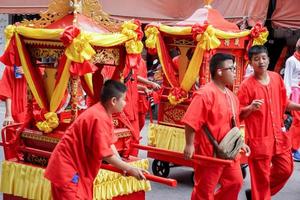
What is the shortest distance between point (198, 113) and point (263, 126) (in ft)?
3.23

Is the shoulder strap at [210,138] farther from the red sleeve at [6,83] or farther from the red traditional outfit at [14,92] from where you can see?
the red sleeve at [6,83]

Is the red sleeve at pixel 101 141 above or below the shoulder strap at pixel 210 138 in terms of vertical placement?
above

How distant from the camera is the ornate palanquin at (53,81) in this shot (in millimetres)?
5473

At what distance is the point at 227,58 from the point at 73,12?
4.71 ft

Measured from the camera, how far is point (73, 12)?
5.64 meters

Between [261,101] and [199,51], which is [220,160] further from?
[199,51]

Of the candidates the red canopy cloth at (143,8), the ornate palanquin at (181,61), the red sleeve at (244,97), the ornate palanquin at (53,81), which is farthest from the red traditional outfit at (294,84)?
the red canopy cloth at (143,8)


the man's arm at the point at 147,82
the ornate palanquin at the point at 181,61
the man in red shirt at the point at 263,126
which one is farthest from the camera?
the man's arm at the point at 147,82

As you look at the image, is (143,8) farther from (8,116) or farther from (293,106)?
(293,106)

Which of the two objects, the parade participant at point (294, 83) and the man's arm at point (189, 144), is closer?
the man's arm at point (189, 144)

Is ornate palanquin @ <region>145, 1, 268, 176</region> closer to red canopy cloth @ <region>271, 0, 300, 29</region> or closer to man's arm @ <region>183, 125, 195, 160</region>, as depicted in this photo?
man's arm @ <region>183, 125, 195, 160</region>

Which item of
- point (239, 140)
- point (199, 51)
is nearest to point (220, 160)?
point (239, 140)

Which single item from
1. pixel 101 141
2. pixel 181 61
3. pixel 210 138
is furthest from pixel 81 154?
pixel 181 61

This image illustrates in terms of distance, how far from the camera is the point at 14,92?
7.00 metres
